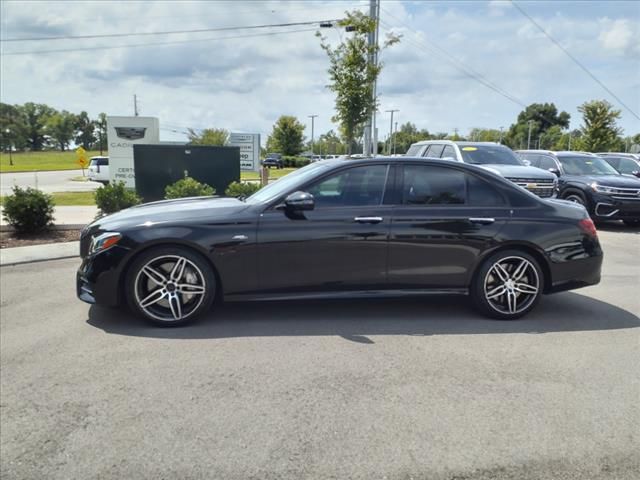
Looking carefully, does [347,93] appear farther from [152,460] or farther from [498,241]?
[152,460]

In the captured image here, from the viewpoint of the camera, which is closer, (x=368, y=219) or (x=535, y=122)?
(x=368, y=219)

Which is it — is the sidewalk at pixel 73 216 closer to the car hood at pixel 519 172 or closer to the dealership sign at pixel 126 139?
the dealership sign at pixel 126 139

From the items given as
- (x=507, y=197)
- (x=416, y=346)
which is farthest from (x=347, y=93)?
(x=416, y=346)

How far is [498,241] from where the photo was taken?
4.94 m

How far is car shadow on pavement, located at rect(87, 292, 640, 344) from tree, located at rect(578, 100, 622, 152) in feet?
114

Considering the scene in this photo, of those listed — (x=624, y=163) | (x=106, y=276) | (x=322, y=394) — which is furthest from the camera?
(x=624, y=163)

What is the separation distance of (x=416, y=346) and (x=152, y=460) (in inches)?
93.5

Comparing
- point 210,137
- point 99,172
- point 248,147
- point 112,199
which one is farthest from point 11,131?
point 112,199

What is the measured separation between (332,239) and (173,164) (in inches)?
363

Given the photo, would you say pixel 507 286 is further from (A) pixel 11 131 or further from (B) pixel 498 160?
(A) pixel 11 131

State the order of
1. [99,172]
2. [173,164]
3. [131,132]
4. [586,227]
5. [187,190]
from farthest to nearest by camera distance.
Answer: [99,172]
[131,132]
[173,164]
[187,190]
[586,227]

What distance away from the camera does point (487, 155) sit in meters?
12.1

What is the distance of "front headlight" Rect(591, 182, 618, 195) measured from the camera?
11.8 m

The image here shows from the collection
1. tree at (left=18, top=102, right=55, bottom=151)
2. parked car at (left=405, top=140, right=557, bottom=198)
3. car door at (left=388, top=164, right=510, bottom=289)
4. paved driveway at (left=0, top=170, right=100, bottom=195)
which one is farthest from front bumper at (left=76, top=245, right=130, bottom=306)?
tree at (left=18, top=102, right=55, bottom=151)
